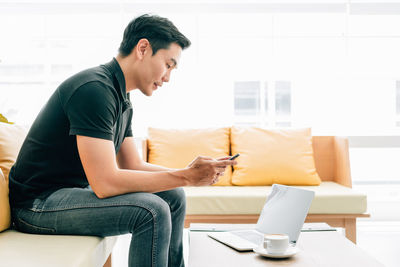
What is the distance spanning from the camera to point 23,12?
3549 mm

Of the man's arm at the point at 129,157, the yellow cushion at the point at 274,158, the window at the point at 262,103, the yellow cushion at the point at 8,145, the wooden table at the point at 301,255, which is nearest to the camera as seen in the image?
the wooden table at the point at 301,255

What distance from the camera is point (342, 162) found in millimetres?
3021

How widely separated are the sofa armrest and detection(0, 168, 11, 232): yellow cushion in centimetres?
218

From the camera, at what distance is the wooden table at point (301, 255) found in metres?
1.30

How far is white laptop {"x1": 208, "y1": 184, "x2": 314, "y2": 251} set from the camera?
150 cm

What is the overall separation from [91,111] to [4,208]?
1.54ft

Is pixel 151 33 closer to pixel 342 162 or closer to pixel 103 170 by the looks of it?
pixel 103 170

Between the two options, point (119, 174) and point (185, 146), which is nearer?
point (119, 174)

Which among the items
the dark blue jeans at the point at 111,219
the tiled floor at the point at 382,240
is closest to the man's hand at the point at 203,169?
the dark blue jeans at the point at 111,219

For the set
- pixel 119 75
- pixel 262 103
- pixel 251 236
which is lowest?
pixel 251 236

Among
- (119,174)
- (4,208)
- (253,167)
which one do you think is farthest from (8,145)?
(253,167)

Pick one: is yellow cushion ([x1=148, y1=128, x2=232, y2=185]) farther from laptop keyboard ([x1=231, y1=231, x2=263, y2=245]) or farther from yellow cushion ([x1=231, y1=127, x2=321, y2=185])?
laptop keyboard ([x1=231, y1=231, x2=263, y2=245])

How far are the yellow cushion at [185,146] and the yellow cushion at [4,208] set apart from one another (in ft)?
4.87

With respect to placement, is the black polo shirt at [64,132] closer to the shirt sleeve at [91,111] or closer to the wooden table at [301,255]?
the shirt sleeve at [91,111]
